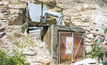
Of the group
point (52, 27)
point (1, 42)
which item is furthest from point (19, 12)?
point (1, 42)

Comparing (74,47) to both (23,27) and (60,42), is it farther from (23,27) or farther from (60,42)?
(23,27)

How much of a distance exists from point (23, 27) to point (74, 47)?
3.87 m

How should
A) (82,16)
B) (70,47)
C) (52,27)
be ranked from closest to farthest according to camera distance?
1. (52,27)
2. (70,47)
3. (82,16)

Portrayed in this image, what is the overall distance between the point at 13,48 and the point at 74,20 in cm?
915

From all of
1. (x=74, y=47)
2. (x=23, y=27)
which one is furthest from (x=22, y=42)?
(x=74, y=47)

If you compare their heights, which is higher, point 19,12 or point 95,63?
point 19,12

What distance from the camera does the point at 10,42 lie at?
7.71 metres

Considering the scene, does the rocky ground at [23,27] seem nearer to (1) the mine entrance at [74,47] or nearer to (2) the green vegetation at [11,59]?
(2) the green vegetation at [11,59]

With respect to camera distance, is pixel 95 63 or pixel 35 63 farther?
pixel 95 63

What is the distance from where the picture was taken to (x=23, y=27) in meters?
9.73

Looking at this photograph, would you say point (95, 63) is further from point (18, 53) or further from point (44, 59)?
point (18, 53)

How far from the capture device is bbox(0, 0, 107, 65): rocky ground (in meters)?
7.34

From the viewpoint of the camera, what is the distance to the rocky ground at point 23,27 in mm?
7344

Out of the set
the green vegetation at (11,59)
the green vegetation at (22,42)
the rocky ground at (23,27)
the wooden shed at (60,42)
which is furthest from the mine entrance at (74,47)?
the green vegetation at (11,59)
